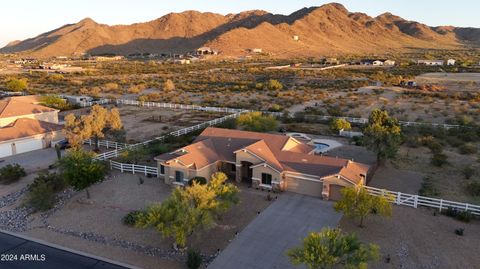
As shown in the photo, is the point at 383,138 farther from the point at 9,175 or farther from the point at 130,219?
the point at 9,175

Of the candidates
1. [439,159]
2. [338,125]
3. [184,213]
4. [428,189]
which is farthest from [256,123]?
[184,213]

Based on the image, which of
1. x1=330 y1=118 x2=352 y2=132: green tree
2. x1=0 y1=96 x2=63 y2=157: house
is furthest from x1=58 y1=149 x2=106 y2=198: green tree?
x1=330 y1=118 x2=352 y2=132: green tree

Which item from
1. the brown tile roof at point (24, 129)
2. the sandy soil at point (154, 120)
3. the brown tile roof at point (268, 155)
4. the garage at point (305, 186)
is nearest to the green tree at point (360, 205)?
the brown tile roof at point (268, 155)

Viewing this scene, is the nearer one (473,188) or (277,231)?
(277,231)

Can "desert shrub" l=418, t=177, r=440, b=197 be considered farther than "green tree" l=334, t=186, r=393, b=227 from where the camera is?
Yes

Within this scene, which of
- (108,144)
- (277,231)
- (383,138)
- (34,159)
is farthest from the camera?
(108,144)

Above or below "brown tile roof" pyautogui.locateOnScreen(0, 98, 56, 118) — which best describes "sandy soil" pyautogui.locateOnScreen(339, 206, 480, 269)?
below

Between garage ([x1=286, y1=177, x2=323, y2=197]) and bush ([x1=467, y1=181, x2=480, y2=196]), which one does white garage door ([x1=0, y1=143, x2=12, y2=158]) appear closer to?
garage ([x1=286, y1=177, x2=323, y2=197])
